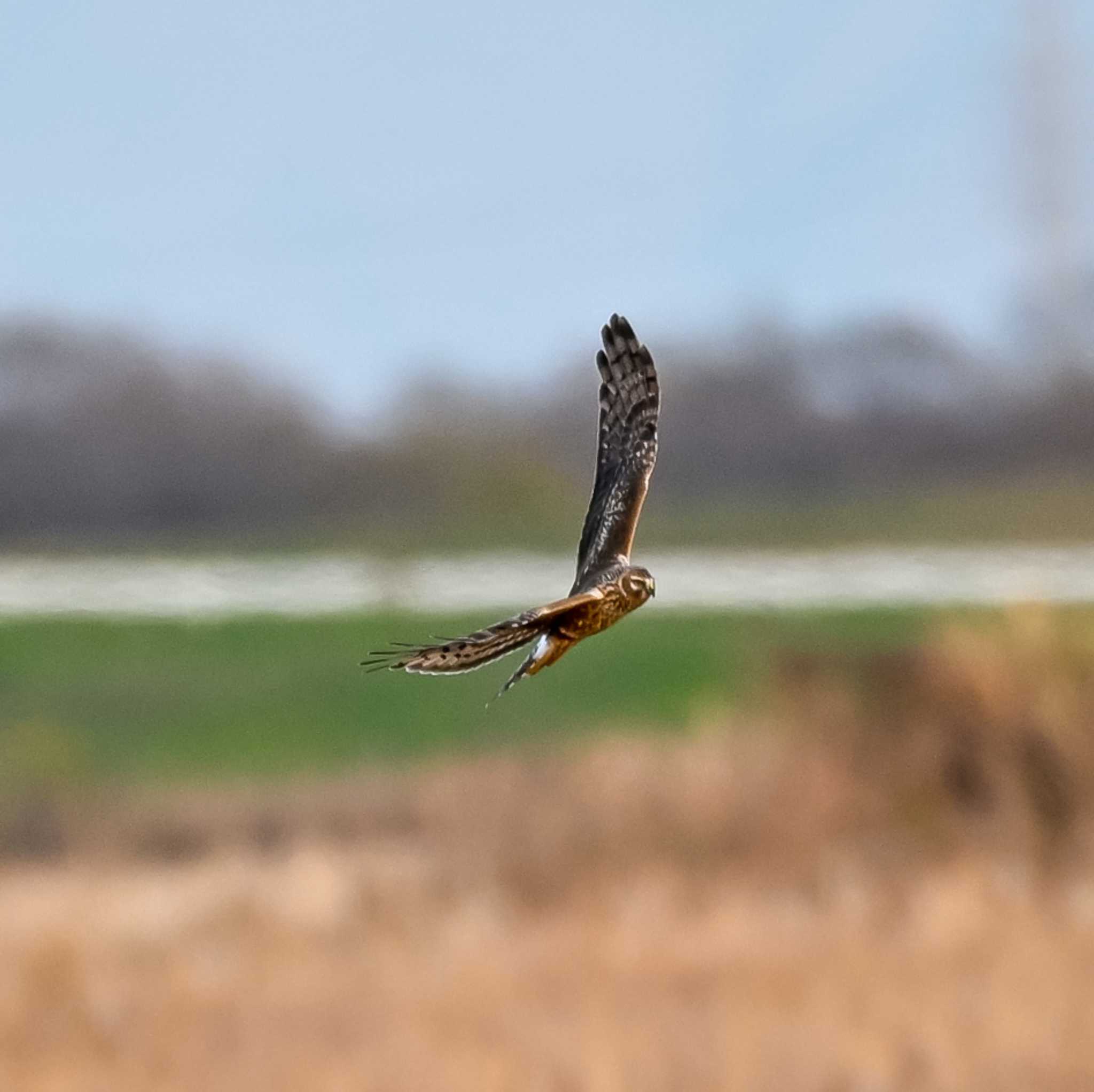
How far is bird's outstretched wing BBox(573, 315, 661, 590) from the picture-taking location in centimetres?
104

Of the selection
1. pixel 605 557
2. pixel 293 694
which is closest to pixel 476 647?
pixel 605 557

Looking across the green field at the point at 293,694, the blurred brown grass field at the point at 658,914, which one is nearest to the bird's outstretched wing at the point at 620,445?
the blurred brown grass field at the point at 658,914

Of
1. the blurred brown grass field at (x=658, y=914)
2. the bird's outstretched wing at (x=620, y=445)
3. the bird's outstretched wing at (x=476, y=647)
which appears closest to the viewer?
the bird's outstretched wing at (x=476, y=647)

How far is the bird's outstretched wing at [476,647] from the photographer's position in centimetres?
85

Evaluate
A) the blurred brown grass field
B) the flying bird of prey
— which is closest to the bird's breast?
the flying bird of prey

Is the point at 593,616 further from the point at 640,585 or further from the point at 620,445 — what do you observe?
the point at 620,445

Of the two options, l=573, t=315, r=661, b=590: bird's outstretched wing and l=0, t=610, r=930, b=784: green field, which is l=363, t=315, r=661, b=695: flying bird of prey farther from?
l=0, t=610, r=930, b=784: green field

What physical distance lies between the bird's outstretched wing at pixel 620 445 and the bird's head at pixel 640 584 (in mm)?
31

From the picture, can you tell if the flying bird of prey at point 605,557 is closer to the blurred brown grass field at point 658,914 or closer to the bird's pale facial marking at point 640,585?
the bird's pale facial marking at point 640,585

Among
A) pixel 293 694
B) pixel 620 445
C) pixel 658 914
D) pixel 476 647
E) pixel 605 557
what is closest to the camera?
pixel 476 647

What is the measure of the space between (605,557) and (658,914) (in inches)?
868

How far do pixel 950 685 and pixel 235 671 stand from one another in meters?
14.9

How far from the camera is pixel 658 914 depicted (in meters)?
22.7

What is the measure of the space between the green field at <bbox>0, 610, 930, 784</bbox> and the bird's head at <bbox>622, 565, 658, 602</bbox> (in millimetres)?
26126
